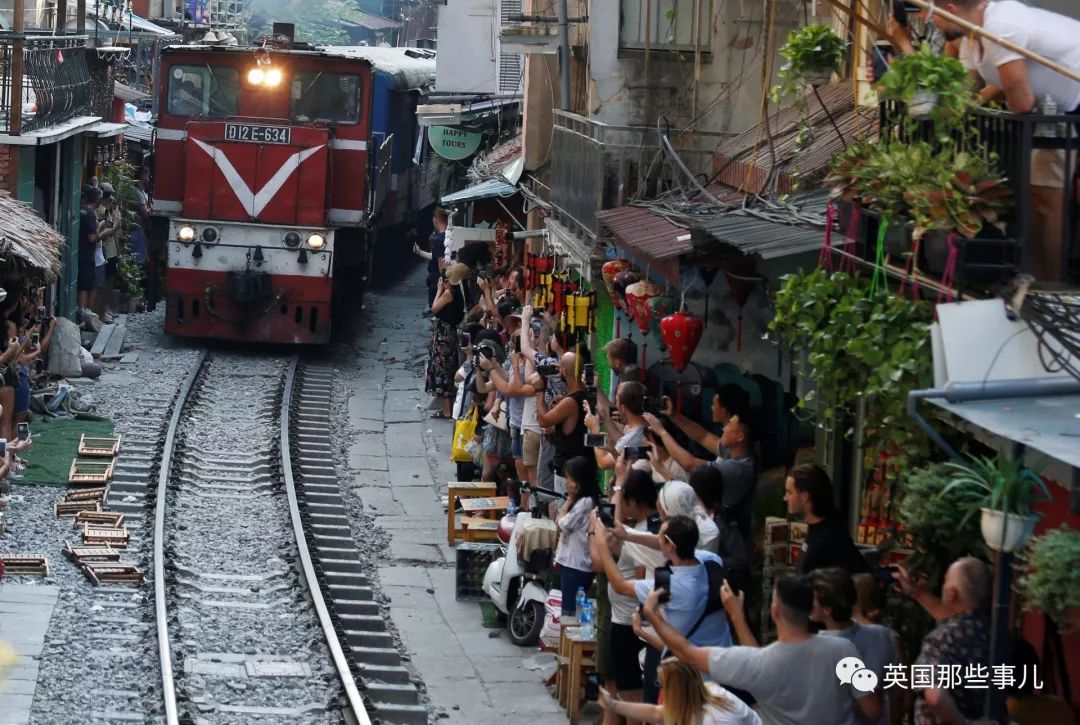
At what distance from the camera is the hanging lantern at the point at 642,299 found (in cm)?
1062

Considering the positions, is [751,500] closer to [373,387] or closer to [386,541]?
[386,541]

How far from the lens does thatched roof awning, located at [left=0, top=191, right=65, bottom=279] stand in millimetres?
14000

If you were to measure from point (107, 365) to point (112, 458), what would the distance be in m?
4.57

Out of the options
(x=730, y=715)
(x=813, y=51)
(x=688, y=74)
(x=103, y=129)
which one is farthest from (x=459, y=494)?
(x=103, y=129)

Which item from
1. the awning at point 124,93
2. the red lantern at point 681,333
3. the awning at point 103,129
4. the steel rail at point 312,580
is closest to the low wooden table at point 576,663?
the steel rail at point 312,580

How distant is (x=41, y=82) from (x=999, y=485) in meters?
15.3

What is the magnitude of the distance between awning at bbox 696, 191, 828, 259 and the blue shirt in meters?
1.44

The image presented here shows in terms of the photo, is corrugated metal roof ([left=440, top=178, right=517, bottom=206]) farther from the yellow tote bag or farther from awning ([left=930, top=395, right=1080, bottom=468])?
awning ([left=930, top=395, right=1080, bottom=468])

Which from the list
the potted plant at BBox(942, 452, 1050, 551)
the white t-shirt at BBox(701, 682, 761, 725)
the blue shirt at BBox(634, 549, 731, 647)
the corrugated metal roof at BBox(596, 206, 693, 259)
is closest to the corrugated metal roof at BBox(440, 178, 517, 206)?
the corrugated metal roof at BBox(596, 206, 693, 259)

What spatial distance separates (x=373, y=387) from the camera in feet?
65.7

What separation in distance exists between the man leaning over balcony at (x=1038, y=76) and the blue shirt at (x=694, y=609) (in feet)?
6.90

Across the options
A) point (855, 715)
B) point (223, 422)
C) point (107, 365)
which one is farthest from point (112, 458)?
point (855, 715)

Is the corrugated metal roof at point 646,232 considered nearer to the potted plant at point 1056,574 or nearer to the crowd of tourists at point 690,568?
the crowd of tourists at point 690,568

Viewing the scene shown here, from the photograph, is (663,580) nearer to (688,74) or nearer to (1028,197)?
(1028,197)
